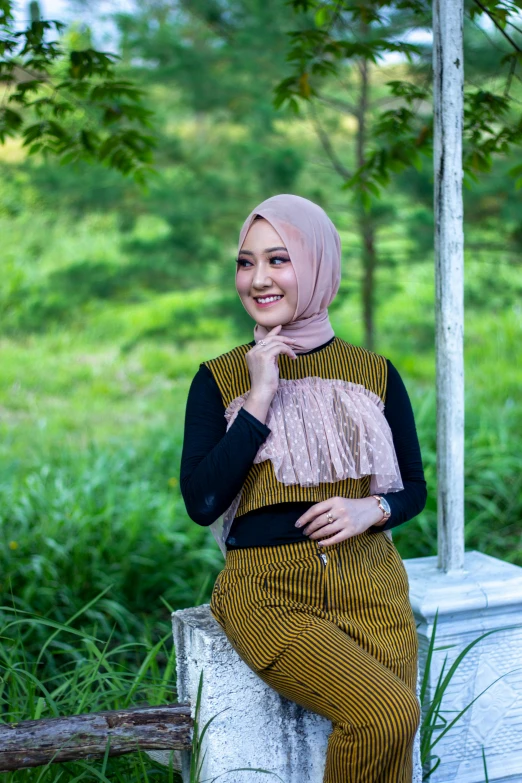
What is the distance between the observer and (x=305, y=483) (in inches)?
74.0

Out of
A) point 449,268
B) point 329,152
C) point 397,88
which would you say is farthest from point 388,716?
point 329,152

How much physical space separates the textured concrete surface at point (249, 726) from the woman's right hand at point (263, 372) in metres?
0.51

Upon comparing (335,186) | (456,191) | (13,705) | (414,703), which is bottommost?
(13,705)

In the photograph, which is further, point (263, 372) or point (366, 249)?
point (366, 249)

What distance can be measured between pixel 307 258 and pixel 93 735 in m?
1.13

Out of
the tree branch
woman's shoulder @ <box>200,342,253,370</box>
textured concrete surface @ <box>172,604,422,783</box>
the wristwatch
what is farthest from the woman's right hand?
the tree branch

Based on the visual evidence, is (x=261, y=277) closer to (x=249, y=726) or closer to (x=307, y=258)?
(x=307, y=258)

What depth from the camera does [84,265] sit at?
24.5 feet

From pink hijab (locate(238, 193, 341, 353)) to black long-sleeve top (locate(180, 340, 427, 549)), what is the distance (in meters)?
0.07

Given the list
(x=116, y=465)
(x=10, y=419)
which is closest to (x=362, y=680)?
(x=116, y=465)

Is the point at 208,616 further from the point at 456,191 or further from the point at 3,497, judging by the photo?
the point at 3,497

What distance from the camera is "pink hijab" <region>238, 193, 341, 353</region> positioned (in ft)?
6.37

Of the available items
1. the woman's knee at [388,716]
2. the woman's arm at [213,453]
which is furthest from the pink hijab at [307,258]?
the woman's knee at [388,716]

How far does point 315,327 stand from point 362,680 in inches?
31.3
